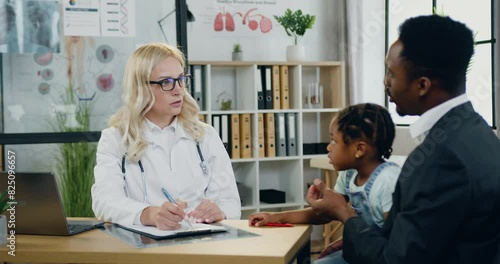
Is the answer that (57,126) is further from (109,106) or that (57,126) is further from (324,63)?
(324,63)

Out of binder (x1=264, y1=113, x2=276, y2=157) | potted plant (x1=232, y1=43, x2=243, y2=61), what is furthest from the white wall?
potted plant (x1=232, y1=43, x2=243, y2=61)

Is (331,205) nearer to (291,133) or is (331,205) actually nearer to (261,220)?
(261,220)

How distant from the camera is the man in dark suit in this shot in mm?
1323

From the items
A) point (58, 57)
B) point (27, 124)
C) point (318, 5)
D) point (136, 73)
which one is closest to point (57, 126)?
point (27, 124)

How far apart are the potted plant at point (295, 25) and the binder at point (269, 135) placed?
1.84 feet

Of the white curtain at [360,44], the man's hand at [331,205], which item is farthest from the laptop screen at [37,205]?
the white curtain at [360,44]

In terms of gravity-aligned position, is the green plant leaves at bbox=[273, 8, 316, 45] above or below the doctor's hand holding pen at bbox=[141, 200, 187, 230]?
above

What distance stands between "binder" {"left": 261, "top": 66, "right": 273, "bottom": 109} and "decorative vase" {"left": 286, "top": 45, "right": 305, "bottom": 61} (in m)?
0.27

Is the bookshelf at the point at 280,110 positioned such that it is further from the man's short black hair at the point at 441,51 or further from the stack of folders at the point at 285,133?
the man's short black hair at the point at 441,51

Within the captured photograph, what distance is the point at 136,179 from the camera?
2531 mm

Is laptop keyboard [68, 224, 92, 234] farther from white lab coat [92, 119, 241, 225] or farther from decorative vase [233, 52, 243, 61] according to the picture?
decorative vase [233, 52, 243, 61]

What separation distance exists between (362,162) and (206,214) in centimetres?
56

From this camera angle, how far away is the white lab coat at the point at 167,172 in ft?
8.09

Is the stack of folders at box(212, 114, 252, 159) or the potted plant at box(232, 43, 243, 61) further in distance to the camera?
the potted plant at box(232, 43, 243, 61)
